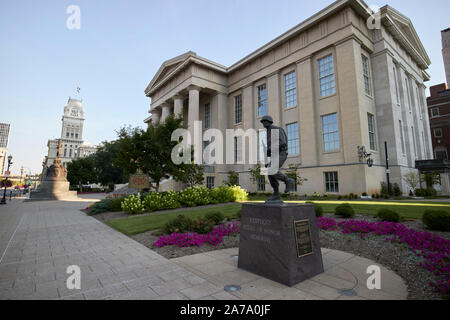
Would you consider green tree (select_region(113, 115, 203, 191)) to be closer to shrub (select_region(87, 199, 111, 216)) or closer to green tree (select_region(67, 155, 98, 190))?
shrub (select_region(87, 199, 111, 216))

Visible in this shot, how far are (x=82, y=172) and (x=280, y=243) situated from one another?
60.2 metres

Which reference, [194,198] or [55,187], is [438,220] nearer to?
[194,198]

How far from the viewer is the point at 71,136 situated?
122188 mm

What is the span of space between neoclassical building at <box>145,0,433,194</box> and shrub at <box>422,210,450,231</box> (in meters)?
14.0

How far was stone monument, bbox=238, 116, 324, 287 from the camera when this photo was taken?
4309mm

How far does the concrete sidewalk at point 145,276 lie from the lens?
150 inches

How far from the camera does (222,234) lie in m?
8.28

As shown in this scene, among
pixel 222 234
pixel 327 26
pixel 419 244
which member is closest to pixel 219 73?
pixel 327 26

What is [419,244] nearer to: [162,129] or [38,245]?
[38,245]

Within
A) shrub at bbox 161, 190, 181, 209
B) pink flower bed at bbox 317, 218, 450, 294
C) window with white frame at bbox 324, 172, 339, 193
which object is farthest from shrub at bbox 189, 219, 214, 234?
window with white frame at bbox 324, 172, 339, 193

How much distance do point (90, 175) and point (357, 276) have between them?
199 ft

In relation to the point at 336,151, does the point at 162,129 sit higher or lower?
higher

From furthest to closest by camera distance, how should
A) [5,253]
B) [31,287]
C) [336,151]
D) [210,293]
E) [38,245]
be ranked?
[336,151] → [38,245] → [5,253] → [31,287] → [210,293]

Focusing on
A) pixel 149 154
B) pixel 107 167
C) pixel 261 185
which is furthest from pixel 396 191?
pixel 107 167
